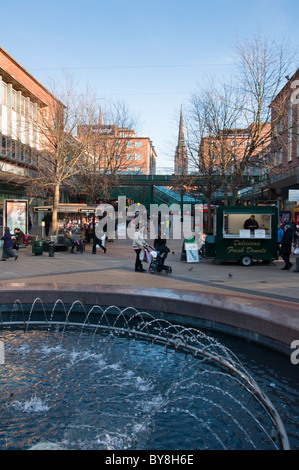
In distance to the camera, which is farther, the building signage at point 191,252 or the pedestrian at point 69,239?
the pedestrian at point 69,239

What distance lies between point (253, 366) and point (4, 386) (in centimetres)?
360

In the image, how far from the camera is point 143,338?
7566 millimetres

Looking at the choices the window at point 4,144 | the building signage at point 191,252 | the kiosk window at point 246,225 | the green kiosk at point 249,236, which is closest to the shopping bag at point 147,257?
the building signage at point 191,252

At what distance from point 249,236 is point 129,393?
1163cm

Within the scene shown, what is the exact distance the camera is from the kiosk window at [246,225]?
1575 centimetres

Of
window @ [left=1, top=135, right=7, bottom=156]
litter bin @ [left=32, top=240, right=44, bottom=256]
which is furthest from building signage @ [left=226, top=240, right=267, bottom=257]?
window @ [left=1, top=135, right=7, bottom=156]

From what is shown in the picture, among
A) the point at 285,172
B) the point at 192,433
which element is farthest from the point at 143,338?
the point at 285,172

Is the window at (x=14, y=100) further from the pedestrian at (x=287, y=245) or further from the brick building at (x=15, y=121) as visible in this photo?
the pedestrian at (x=287, y=245)

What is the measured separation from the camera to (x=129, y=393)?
5086 mm

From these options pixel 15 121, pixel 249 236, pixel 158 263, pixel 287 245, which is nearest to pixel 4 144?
pixel 15 121

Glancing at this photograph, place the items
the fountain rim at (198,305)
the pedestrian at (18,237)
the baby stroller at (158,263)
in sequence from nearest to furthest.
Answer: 1. the fountain rim at (198,305)
2. the baby stroller at (158,263)
3. the pedestrian at (18,237)

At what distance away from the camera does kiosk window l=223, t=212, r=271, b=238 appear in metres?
15.8

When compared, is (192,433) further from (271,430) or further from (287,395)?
(287,395)

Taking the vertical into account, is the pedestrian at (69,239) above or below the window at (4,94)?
below
